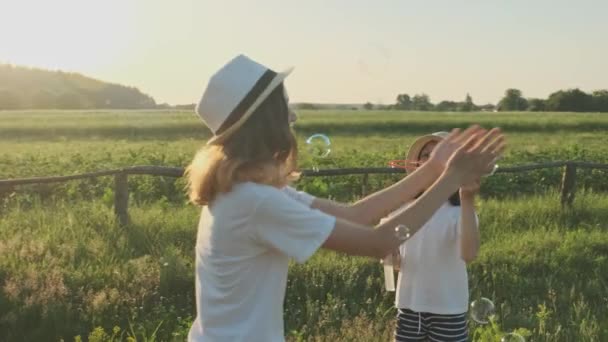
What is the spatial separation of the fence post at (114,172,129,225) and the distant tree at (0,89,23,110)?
7763 cm

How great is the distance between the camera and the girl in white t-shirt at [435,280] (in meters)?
3.71

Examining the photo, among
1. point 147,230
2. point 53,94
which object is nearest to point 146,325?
point 147,230

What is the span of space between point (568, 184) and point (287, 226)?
31.0ft

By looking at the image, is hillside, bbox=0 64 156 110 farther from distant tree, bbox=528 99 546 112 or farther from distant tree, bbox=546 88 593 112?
distant tree, bbox=546 88 593 112

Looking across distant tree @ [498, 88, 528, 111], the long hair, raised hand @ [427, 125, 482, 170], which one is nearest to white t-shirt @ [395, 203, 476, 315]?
raised hand @ [427, 125, 482, 170]

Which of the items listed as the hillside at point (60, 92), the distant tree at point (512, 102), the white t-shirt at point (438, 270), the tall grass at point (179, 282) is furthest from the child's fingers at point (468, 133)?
the hillside at point (60, 92)

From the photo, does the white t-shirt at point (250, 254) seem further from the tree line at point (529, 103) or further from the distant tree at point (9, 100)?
the distant tree at point (9, 100)

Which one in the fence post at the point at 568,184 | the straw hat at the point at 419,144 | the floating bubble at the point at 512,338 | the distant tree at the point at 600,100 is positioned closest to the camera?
the straw hat at the point at 419,144

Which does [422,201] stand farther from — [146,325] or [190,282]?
[190,282]

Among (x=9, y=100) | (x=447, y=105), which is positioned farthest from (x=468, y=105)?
(x=9, y=100)

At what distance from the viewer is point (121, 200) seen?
8.21 meters

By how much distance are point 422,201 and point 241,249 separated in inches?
23.2

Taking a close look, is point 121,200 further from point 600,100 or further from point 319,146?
point 600,100

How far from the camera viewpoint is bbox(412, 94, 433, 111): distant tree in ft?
252
